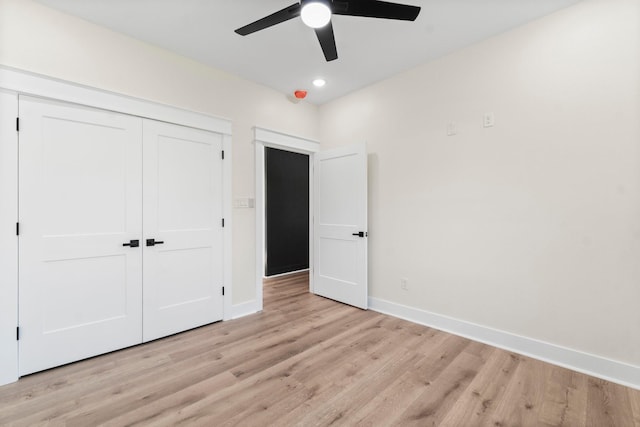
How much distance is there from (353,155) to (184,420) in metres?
3.08

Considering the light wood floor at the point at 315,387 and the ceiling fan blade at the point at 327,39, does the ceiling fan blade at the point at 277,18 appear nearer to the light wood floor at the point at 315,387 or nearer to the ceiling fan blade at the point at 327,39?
the ceiling fan blade at the point at 327,39

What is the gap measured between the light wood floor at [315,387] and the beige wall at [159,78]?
1142 millimetres

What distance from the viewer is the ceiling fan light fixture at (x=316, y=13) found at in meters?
1.70

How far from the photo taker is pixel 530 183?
243 centimetres

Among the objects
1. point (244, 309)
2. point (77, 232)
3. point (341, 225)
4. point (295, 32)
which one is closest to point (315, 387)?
point (244, 309)

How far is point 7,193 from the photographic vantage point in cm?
203

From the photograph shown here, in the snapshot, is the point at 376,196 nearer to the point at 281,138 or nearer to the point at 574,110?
the point at 281,138

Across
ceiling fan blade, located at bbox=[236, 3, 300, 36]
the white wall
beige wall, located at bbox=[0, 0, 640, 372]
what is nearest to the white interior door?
beige wall, located at bbox=[0, 0, 640, 372]

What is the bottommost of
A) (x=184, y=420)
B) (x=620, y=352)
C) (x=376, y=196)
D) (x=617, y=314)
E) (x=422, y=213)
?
(x=184, y=420)

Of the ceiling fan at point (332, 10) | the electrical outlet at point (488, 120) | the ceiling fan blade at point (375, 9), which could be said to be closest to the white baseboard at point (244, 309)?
the ceiling fan at point (332, 10)

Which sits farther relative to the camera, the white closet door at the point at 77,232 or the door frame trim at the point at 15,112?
the white closet door at the point at 77,232

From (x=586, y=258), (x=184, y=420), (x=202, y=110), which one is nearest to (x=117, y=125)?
(x=202, y=110)

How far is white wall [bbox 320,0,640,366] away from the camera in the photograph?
2.06 metres

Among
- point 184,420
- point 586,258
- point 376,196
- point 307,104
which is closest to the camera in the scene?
point 184,420
